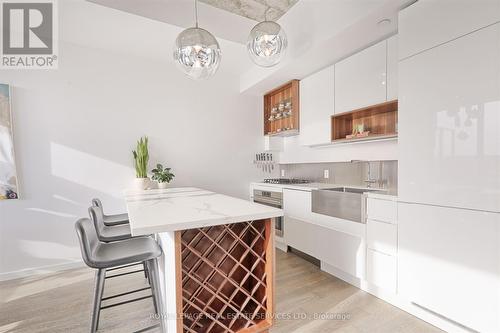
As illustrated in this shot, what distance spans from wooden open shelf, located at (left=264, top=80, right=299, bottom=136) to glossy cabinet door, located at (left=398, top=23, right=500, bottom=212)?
166 centimetres

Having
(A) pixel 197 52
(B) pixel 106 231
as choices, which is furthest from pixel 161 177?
(A) pixel 197 52

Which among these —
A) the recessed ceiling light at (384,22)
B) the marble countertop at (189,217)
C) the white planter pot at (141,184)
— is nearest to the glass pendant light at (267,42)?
the recessed ceiling light at (384,22)

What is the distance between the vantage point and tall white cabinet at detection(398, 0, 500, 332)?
145 cm

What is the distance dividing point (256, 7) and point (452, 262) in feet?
8.32

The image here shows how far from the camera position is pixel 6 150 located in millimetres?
2576

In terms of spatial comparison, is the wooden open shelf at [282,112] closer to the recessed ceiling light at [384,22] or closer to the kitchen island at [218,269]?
the recessed ceiling light at [384,22]

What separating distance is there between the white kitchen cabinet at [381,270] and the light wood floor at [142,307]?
7.1 inches

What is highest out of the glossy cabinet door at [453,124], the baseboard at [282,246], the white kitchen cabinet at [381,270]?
the glossy cabinet door at [453,124]

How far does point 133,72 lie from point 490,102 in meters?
3.59

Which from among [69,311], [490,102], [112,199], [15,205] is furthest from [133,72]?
[490,102]

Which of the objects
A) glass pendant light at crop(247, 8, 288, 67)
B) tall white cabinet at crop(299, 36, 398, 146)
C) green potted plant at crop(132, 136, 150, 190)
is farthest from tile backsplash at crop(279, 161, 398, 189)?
green potted plant at crop(132, 136, 150, 190)

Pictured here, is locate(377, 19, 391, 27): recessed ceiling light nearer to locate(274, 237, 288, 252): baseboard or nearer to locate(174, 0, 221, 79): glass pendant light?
locate(174, 0, 221, 79): glass pendant light

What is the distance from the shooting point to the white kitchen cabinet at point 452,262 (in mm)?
1457

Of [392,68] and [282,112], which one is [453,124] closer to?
[392,68]
